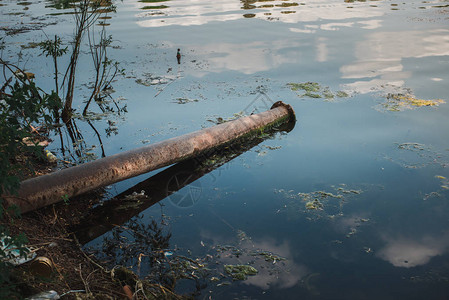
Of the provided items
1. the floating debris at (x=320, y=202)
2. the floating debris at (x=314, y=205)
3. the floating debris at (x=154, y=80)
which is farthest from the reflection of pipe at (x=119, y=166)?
the floating debris at (x=154, y=80)

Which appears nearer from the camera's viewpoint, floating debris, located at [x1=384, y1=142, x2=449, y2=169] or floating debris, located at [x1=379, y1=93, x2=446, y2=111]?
floating debris, located at [x1=384, y1=142, x2=449, y2=169]

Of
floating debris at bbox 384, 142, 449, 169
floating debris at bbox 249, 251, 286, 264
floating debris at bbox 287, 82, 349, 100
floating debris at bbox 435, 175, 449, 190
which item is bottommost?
floating debris at bbox 249, 251, 286, 264

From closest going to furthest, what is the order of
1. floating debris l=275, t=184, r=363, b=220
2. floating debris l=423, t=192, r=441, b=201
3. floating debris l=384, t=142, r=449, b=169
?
floating debris l=275, t=184, r=363, b=220, floating debris l=423, t=192, r=441, b=201, floating debris l=384, t=142, r=449, b=169

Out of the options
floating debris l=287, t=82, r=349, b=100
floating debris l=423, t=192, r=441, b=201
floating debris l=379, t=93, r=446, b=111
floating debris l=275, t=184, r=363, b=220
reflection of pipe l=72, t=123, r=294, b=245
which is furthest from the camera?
floating debris l=287, t=82, r=349, b=100

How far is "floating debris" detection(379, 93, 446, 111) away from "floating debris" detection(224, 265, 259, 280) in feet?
15.3

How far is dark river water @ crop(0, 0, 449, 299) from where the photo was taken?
12.5 ft

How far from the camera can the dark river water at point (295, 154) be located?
3.79 meters

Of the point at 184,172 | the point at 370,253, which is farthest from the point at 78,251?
the point at 370,253

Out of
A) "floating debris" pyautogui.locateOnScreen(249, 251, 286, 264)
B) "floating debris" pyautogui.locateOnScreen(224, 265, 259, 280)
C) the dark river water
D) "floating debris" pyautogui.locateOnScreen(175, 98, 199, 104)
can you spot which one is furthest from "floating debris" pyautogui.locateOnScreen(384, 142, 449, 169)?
"floating debris" pyautogui.locateOnScreen(175, 98, 199, 104)

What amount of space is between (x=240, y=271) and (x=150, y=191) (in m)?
1.76

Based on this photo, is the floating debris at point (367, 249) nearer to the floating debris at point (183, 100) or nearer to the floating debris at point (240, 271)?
the floating debris at point (240, 271)

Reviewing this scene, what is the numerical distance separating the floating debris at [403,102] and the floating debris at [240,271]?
467 cm

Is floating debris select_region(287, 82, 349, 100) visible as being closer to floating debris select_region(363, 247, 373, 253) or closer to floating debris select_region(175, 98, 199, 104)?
floating debris select_region(175, 98, 199, 104)

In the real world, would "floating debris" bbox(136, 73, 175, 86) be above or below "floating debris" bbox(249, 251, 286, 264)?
above
